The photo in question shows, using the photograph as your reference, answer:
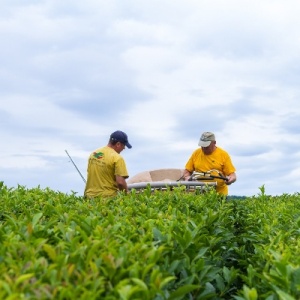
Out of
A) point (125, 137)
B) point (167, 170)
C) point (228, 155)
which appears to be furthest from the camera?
point (167, 170)

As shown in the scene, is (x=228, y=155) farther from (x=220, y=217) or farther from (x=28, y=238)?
(x=28, y=238)

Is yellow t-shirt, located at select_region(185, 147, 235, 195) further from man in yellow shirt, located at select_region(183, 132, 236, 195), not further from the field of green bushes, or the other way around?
the field of green bushes

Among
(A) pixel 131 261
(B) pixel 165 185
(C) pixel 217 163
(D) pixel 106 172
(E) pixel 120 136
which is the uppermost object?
(E) pixel 120 136

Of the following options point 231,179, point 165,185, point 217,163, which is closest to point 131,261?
point 165,185

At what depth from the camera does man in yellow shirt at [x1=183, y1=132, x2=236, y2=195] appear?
1188cm

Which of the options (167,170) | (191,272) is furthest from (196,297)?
(167,170)

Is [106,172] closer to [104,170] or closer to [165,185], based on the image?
[104,170]

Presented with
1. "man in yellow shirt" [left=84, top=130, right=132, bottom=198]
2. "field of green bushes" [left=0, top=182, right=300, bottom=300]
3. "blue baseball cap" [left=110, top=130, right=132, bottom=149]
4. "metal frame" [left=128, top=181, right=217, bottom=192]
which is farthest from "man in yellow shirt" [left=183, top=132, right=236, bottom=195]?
"field of green bushes" [left=0, top=182, right=300, bottom=300]

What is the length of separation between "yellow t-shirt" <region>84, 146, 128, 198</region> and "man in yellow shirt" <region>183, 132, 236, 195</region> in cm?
205

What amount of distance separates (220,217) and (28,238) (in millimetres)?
2845

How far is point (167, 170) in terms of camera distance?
16.7 m

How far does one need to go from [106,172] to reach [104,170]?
5 centimetres

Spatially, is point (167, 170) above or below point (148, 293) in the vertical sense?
above

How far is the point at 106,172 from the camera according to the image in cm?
1031
